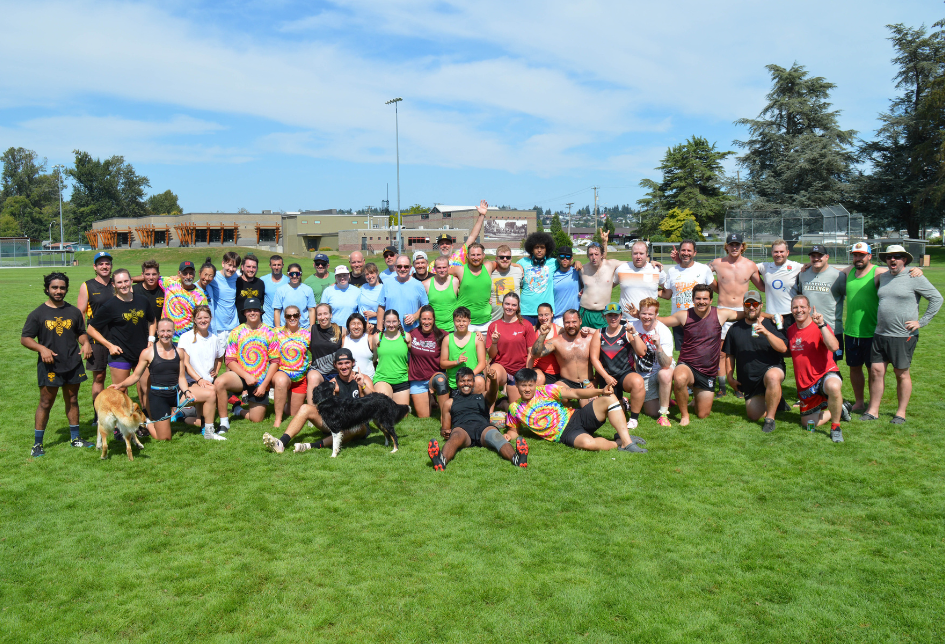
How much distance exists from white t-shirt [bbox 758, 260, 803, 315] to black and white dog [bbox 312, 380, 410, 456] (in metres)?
4.91

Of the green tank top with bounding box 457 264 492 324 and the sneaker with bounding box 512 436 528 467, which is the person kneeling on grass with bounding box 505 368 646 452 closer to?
the sneaker with bounding box 512 436 528 467

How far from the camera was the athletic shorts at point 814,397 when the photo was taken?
6.55 meters

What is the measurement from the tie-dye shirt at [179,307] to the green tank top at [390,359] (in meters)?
2.30

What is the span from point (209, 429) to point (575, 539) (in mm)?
4389

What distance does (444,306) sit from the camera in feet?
24.6

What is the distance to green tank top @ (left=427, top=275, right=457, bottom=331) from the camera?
7488 millimetres

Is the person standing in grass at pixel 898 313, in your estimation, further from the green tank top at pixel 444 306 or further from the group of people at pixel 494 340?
the green tank top at pixel 444 306

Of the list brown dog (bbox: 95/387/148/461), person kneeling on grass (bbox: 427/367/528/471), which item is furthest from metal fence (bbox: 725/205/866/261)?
brown dog (bbox: 95/387/148/461)

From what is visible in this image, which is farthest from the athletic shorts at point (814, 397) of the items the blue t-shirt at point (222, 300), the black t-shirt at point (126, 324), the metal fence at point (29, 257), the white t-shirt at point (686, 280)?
the metal fence at point (29, 257)

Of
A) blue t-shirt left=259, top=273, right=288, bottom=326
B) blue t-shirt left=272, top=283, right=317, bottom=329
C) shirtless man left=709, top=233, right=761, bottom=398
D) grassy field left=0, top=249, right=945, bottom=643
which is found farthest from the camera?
blue t-shirt left=259, top=273, right=288, bottom=326

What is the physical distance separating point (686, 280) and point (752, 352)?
4.08ft

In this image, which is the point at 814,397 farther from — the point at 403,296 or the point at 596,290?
the point at 403,296

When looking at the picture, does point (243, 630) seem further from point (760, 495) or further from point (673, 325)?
point (673, 325)

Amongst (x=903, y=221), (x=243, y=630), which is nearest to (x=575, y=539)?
(x=243, y=630)
